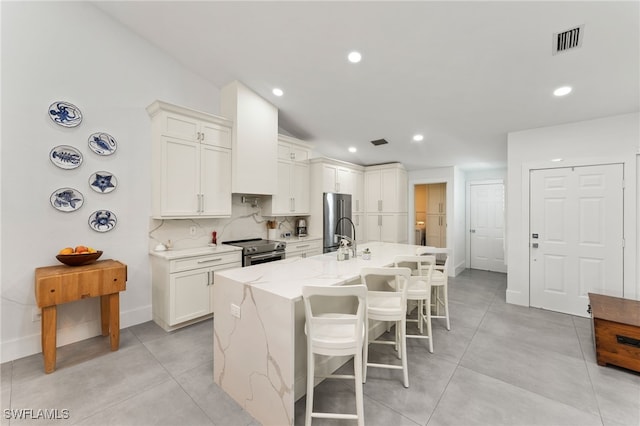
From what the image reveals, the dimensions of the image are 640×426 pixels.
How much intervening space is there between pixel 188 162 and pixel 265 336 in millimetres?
2515

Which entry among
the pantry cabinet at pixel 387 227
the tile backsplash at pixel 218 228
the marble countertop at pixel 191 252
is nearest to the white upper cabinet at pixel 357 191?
the pantry cabinet at pixel 387 227

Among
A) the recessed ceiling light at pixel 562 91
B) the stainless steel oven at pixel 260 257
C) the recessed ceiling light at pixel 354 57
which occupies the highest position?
the recessed ceiling light at pixel 354 57

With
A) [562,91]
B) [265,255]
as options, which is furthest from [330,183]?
[562,91]

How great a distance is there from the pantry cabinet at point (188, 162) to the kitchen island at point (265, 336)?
1.61 meters

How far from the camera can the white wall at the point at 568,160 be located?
308 centimetres

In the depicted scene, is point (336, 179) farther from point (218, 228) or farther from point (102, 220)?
point (102, 220)

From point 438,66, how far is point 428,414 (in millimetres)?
3188

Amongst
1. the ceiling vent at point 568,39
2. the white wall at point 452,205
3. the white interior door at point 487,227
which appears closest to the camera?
the ceiling vent at point 568,39

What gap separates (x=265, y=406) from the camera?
168cm

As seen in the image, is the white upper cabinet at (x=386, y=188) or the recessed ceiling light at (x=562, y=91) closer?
the recessed ceiling light at (x=562, y=91)

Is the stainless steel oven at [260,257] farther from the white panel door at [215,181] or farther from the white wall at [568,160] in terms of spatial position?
the white wall at [568,160]

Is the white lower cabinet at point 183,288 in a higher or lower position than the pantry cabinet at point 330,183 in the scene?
lower

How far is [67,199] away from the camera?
271 cm

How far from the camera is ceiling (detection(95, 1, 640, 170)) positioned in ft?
7.16
